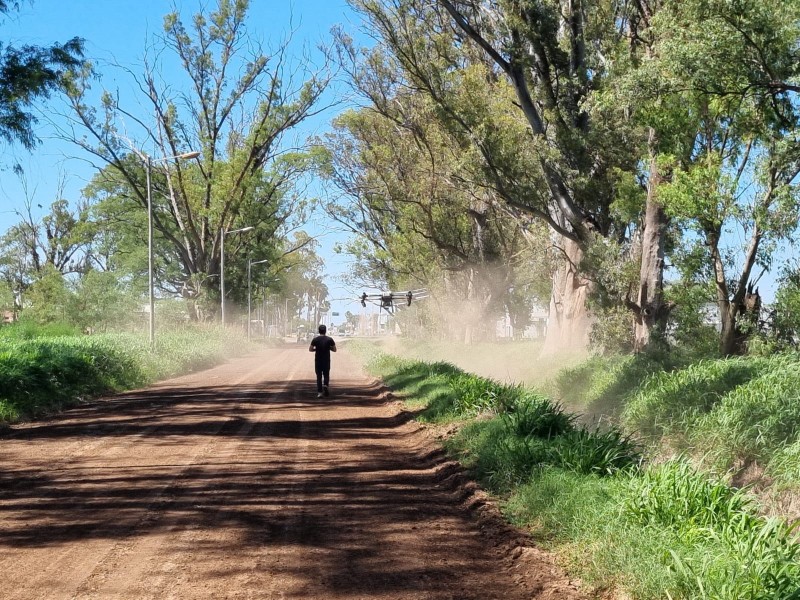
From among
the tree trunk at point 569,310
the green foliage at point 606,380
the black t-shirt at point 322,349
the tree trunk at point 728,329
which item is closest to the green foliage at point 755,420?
the green foliage at point 606,380

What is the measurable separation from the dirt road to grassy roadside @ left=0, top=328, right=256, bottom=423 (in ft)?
6.87

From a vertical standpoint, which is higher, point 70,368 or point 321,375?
point 70,368

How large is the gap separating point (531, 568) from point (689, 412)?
6.86m

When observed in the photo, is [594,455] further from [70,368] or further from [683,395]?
[70,368]

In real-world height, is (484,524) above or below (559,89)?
below

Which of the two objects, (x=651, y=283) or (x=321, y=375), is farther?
(x=651, y=283)

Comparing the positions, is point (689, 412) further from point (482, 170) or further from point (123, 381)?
point (123, 381)

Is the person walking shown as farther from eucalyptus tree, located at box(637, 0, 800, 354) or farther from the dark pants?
eucalyptus tree, located at box(637, 0, 800, 354)

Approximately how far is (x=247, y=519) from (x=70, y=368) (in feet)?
43.4

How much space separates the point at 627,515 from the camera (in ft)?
19.9

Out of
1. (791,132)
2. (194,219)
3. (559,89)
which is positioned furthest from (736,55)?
(194,219)

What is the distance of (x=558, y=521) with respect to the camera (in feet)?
21.5

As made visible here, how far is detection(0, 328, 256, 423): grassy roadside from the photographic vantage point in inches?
587

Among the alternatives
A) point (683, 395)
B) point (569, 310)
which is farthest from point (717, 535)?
point (569, 310)
